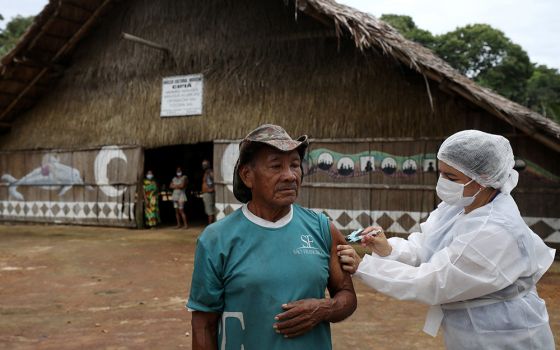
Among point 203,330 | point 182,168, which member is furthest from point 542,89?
point 203,330

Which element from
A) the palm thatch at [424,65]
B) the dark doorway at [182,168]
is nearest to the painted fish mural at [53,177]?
the dark doorway at [182,168]

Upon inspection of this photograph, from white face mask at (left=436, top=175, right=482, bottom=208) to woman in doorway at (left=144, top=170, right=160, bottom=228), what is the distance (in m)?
9.68

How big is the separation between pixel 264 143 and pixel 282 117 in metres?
7.32

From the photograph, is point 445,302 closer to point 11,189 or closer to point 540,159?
point 540,159

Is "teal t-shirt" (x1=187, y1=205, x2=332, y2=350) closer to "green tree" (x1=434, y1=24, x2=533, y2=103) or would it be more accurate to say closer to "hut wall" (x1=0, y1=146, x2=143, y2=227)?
"hut wall" (x1=0, y1=146, x2=143, y2=227)

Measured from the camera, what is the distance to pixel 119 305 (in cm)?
478

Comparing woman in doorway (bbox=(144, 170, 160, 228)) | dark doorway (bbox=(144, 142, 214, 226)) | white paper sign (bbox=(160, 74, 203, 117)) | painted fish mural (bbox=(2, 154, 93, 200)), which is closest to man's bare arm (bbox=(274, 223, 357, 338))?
white paper sign (bbox=(160, 74, 203, 117))

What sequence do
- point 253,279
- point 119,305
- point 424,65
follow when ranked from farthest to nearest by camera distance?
point 424,65, point 119,305, point 253,279

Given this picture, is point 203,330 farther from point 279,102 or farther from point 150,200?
point 150,200

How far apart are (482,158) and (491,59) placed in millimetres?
30312

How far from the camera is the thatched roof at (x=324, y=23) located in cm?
664

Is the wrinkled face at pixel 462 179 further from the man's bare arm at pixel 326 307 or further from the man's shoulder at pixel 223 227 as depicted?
the man's shoulder at pixel 223 227

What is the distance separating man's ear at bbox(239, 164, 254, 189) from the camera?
5.94 feet

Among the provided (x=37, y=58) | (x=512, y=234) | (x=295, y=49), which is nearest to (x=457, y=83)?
(x=295, y=49)
